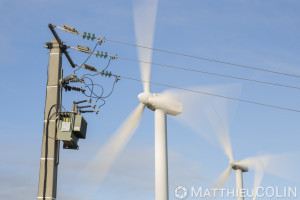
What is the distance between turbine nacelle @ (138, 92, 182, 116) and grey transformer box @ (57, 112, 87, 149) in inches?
268

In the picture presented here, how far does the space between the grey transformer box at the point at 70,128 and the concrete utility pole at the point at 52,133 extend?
0.26 metres

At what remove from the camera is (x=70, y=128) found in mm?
17359

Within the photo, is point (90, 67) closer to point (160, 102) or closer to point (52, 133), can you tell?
point (52, 133)

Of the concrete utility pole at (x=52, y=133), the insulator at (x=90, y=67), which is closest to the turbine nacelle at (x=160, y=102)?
the insulator at (x=90, y=67)

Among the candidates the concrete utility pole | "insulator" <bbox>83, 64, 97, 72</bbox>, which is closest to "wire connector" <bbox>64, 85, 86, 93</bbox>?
the concrete utility pole

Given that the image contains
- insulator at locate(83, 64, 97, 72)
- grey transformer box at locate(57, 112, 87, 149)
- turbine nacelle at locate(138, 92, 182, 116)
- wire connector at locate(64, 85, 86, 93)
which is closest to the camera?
grey transformer box at locate(57, 112, 87, 149)

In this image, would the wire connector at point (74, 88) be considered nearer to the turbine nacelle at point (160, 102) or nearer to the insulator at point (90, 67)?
the insulator at point (90, 67)

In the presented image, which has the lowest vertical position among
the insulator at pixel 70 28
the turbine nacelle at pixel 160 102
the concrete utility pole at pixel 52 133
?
the concrete utility pole at pixel 52 133

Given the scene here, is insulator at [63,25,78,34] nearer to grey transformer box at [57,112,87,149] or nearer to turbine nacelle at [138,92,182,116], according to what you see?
grey transformer box at [57,112,87,149]

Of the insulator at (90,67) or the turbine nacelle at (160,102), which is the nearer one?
the insulator at (90,67)

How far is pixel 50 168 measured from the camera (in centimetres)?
1661

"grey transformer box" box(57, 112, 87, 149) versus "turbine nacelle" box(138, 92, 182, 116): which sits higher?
"turbine nacelle" box(138, 92, 182, 116)

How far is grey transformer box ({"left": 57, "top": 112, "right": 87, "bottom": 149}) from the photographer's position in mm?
17173

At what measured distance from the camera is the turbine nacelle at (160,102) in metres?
24.7
